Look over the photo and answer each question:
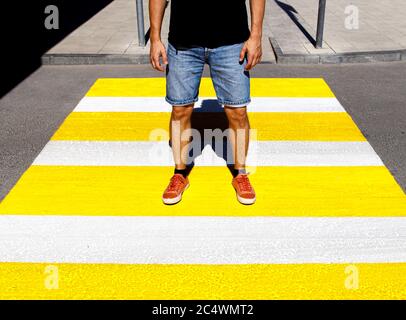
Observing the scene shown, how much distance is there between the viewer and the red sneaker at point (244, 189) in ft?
12.2

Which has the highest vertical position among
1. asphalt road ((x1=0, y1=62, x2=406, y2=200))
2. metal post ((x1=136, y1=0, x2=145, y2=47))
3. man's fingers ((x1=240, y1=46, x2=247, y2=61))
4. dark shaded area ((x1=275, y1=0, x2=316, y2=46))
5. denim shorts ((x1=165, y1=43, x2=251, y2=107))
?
man's fingers ((x1=240, y1=46, x2=247, y2=61))

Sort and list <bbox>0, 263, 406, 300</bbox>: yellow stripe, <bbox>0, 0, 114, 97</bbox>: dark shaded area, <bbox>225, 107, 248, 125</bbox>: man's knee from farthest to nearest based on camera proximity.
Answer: <bbox>0, 0, 114, 97</bbox>: dark shaded area
<bbox>225, 107, 248, 125</bbox>: man's knee
<bbox>0, 263, 406, 300</bbox>: yellow stripe

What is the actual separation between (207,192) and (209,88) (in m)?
2.76

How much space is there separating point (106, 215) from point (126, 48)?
5.11 m

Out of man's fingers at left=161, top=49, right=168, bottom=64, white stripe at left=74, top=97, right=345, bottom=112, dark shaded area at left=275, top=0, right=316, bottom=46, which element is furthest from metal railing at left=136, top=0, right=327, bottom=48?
man's fingers at left=161, top=49, right=168, bottom=64

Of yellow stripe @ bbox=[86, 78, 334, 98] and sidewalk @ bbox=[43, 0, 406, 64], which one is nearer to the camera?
yellow stripe @ bbox=[86, 78, 334, 98]

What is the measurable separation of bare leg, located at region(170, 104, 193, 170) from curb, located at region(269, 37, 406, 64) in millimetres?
4234

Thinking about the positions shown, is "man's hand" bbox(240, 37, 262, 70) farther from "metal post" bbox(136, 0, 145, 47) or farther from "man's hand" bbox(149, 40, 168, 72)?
"metal post" bbox(136, 0, 145, 47)

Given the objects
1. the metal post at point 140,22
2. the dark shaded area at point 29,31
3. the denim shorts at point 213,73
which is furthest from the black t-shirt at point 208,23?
the metal post at point 140,22

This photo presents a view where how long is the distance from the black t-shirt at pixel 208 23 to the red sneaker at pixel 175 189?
1.06 meters

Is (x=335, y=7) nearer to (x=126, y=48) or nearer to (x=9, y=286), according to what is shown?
(x=126, y=48)

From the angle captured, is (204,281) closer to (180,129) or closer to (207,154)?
(180,129)

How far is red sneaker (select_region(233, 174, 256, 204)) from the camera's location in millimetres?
3709
